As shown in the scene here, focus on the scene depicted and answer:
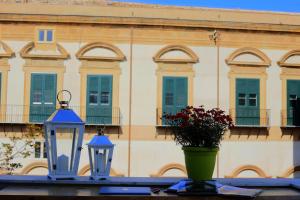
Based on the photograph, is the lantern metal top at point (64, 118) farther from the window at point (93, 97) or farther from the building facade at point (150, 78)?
the window at point (93, 97)

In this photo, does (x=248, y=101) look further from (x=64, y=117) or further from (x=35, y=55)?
(x=64, y=117)

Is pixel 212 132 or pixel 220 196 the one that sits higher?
pixel 212 132

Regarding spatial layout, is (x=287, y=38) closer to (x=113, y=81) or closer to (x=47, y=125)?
(x=113, y=81)

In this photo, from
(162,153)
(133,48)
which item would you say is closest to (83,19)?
(133,48)

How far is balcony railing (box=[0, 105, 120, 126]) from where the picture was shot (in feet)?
49.8

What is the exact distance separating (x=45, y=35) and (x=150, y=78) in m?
3.72

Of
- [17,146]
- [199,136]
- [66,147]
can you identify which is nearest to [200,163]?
[199,136]

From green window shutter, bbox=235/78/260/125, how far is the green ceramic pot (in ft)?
40.9

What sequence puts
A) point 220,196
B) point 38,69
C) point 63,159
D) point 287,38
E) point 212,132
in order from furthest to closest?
point 287,38, point 38,69, point 63,159, point 212,132, point 220,196

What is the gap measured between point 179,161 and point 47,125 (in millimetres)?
11695

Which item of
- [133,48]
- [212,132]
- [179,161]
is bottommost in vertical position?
[179,161]

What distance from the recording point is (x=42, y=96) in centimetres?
1545

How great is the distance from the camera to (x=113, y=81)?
15.7 meters

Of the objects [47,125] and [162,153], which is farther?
[162,153]
